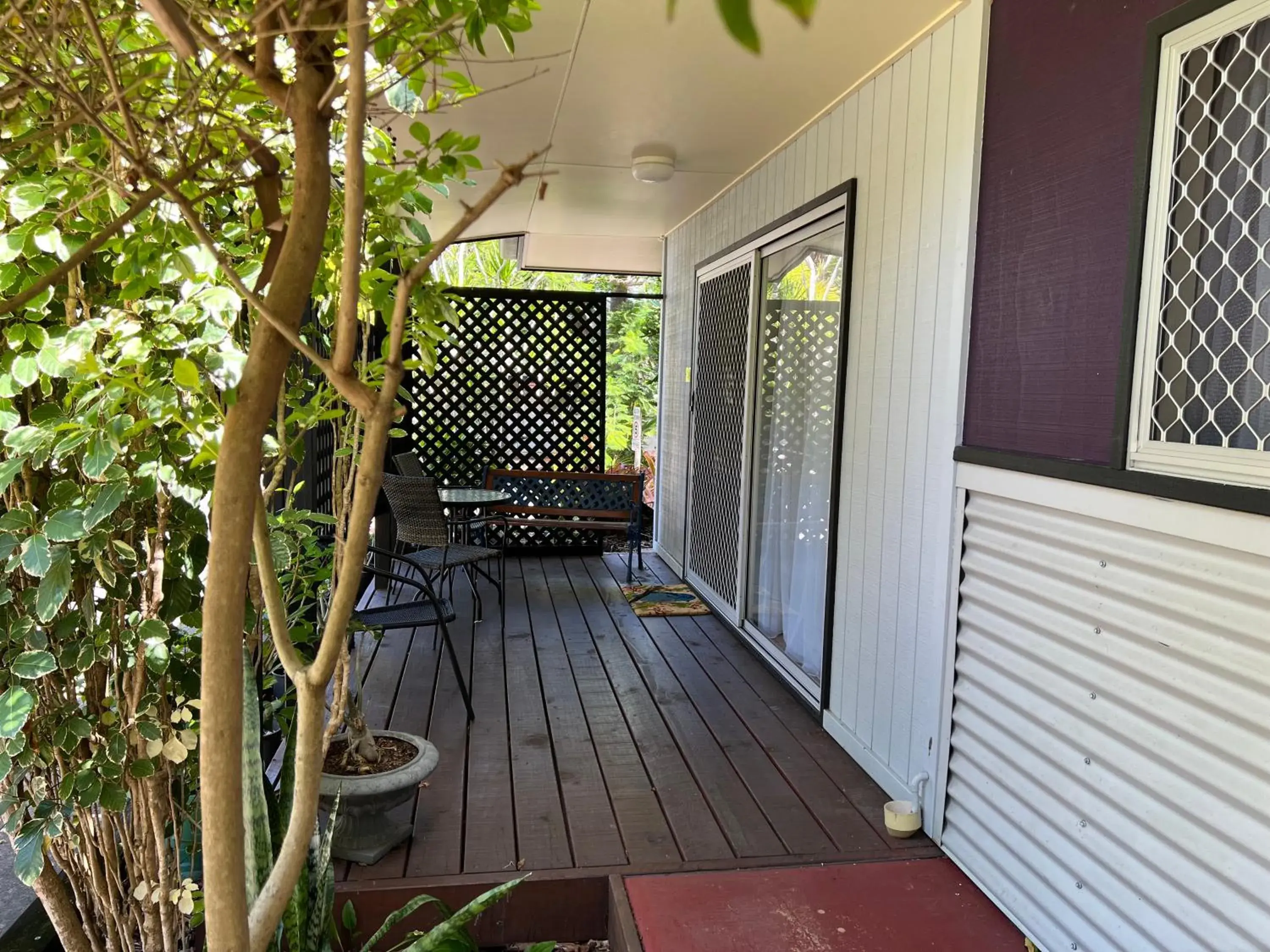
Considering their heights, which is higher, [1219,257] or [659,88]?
[659,88]

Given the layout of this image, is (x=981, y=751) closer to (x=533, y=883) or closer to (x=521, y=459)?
(x=533, y=883)

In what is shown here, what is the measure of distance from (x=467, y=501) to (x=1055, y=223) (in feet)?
11.8

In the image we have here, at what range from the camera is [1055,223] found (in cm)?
Result: 188

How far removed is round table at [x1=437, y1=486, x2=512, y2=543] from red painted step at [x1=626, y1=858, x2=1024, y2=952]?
9.80 feet

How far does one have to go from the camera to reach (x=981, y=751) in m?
2.09

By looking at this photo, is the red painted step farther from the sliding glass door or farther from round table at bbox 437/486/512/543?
round table at bbox 437/486/512/543

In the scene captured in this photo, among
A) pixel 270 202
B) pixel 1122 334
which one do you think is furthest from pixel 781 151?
pixel 270 202

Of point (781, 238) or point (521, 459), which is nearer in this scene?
point (781, 238)

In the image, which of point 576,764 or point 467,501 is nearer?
point 576,764

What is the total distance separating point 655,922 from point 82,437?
1530 mm

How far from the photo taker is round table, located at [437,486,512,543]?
191 inches

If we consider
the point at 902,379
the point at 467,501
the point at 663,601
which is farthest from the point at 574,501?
the point at 902,379

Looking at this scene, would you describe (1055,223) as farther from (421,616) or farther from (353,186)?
(421,616)

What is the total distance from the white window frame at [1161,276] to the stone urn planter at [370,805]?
1.77 meters
